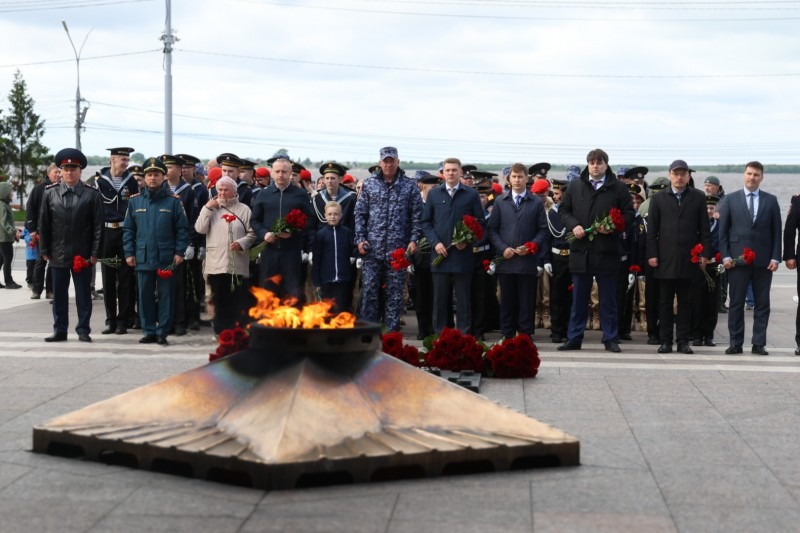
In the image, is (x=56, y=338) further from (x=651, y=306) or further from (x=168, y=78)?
(x=168, y=78)

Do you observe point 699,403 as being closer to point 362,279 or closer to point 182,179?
point 362,279

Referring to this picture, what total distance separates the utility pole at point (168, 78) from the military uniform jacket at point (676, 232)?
23.3m

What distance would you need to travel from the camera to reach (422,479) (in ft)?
23.2

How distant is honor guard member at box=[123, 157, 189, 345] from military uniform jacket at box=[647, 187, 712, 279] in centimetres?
576

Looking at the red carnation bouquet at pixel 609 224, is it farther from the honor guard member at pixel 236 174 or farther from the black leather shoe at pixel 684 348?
the honor guard member at pixel 236 174

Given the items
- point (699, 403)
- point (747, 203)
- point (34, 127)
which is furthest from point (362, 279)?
point (34, 127)

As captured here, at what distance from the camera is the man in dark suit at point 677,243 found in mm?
14141

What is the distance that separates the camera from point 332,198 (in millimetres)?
15867

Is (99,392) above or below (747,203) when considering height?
below

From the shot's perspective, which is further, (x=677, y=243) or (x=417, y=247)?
(x=417, y=247)

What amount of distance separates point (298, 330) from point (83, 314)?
288 inches

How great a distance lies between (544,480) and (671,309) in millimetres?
7679

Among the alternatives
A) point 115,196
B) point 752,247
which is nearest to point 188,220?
point 115,196

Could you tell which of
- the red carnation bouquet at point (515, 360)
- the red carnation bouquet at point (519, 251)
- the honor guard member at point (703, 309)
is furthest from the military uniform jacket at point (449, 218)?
the red carnation bouquet at point (515, 360)
